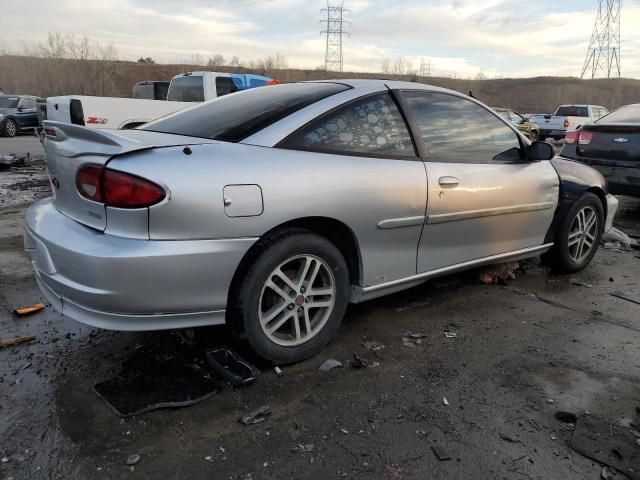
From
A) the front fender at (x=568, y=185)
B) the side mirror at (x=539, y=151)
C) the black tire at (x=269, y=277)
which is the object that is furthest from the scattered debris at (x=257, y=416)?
the front fender at (x=568, y=185)

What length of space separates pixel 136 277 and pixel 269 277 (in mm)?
692

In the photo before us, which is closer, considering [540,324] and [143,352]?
[143,352]

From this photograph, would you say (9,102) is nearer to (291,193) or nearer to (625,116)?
(625,116)

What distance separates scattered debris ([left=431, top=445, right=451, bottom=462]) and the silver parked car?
0.97m

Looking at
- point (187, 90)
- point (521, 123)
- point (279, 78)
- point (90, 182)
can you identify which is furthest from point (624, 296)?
point (279, 78)

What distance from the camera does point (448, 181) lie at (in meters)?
3.41

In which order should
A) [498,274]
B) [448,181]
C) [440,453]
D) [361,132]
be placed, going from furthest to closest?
[498,274]
[448,181]
[361,132]
[440,453]

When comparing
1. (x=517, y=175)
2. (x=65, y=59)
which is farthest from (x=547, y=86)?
(x=517, y=175)

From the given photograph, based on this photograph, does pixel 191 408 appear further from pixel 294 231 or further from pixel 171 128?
pixel 171 128

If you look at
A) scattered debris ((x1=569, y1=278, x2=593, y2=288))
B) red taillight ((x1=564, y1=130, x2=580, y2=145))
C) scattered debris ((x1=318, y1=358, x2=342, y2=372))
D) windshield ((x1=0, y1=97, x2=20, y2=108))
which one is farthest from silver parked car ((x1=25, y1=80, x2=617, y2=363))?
windshield ((x1=0, y1=97, x2=20, y2=108))

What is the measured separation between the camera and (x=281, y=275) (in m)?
2.79

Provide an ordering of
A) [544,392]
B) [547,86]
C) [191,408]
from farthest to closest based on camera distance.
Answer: [547,86], [544,392], [191,408]

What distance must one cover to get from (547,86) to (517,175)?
266ft

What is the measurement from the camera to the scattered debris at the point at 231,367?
8.81ft
